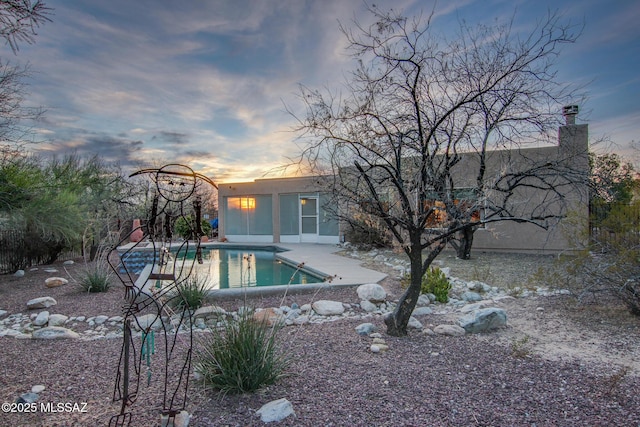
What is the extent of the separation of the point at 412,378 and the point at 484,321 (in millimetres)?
1870

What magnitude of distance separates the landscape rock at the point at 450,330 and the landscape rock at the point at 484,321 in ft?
0.31

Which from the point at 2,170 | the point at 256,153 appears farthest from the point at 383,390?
the point at 256,153

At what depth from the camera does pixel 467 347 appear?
155 inches

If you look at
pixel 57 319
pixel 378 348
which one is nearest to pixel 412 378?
pixel 378 348

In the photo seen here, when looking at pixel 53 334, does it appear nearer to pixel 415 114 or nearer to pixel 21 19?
pixel 21 19

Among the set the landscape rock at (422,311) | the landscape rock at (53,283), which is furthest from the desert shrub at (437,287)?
the landscape rock at (53,283)

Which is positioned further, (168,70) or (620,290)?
(168,70)

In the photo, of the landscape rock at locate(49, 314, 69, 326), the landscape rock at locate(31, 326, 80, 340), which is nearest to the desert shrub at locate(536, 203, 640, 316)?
the landscape rock at locate(31, 326, 80, 340)

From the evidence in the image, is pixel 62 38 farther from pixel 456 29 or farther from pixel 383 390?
pixel 383 390

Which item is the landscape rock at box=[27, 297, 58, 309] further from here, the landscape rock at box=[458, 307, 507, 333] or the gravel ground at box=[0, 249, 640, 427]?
the landscape rock at box=[458, 307, 507, 333]

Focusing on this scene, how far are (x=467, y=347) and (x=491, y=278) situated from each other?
4.42 meters

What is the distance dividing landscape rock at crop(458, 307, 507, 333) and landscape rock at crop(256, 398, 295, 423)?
110 inches

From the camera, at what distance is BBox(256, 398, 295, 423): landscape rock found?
8.08 feet

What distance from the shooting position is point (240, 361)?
9.50ft
